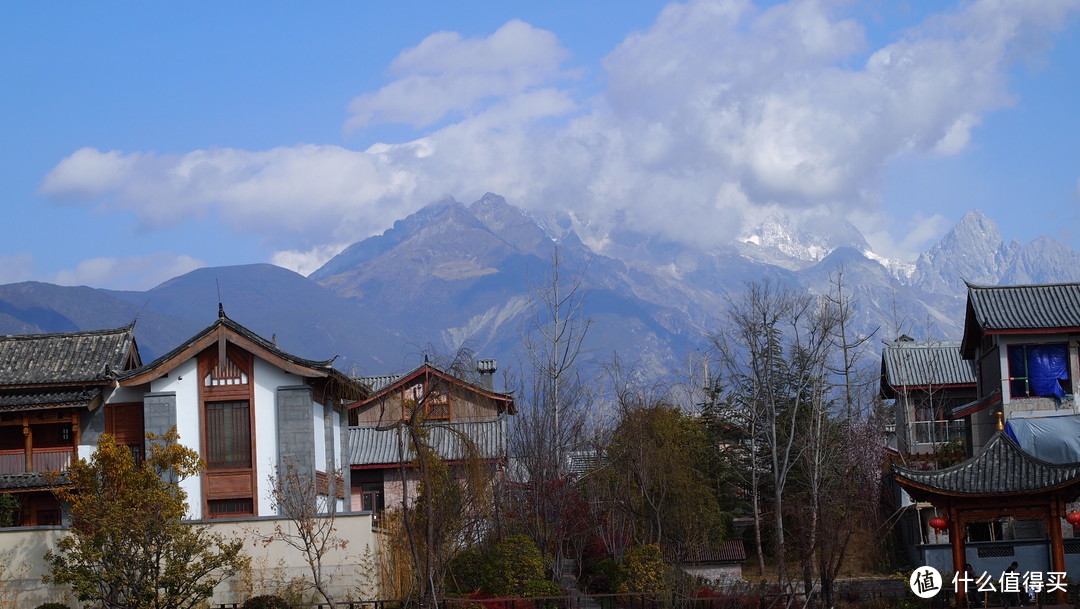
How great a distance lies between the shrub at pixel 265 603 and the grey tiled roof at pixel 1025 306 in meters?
22.2

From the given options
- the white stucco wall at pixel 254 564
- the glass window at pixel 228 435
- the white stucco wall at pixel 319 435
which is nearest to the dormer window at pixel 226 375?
the glass window at pixel 228 435

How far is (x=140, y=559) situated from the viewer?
23.0m

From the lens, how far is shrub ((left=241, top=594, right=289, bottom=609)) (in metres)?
24.1

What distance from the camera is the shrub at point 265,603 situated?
24.1m

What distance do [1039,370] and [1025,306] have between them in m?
2.03

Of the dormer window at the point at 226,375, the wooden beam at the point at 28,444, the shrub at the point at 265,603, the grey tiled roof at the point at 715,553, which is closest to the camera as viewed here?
the shrub at the point at 265,603

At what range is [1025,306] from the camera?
1405 inches

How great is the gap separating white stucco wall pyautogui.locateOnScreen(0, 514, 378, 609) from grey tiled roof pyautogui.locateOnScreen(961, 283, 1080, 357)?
20.1 metres

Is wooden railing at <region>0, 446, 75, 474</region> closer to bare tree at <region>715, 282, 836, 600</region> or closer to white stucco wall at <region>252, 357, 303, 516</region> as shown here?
white stucco wall at <region>252, 357, 303, 516</region>

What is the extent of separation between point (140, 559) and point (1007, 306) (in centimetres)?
2597

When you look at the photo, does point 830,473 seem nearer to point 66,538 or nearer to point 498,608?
point 498,608

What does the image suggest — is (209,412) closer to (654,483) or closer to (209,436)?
(209,436)

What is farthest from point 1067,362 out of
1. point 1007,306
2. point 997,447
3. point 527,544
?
point 527,544

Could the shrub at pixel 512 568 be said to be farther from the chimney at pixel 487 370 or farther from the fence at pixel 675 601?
the chimney at pixel 487 370
